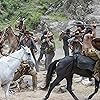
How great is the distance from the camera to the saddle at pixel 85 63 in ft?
31.0

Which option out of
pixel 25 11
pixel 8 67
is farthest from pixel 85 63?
pixel 25 11

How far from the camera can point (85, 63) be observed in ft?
31.1

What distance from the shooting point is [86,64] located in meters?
9.49

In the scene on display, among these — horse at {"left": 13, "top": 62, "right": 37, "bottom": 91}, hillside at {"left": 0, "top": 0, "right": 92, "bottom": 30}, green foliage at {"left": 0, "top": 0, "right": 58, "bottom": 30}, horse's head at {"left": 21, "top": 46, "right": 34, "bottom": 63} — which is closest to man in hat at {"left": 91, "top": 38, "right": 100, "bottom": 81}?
horse's head at {"left": 21, "top": 46, "right": 34, "bottom": 63}

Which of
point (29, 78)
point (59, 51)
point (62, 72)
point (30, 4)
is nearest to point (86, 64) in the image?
point (62, 72)

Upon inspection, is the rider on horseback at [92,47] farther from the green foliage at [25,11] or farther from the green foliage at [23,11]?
the green foliage at [23,11]

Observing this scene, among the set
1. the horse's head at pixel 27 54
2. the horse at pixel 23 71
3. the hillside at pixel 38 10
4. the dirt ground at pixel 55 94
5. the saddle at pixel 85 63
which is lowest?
the dirt ground at pixel 55 94

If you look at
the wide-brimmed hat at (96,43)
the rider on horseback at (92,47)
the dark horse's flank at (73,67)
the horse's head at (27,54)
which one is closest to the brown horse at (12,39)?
the horse's head at (27,54)

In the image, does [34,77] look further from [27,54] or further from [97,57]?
[97,57]

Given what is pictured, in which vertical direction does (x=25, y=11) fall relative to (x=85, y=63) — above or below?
above

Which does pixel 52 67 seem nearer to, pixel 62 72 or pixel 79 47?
pixel 62 72

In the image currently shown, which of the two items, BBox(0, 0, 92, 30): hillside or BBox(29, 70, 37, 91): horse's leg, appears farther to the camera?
BBox(0, 0, 92, 30): hillside

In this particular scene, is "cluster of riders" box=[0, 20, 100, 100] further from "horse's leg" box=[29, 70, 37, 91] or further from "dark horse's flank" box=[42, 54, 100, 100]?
"dark horse's flank" box=[42, 54, 100, 100]

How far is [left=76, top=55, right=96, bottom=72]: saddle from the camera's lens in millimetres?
9453
